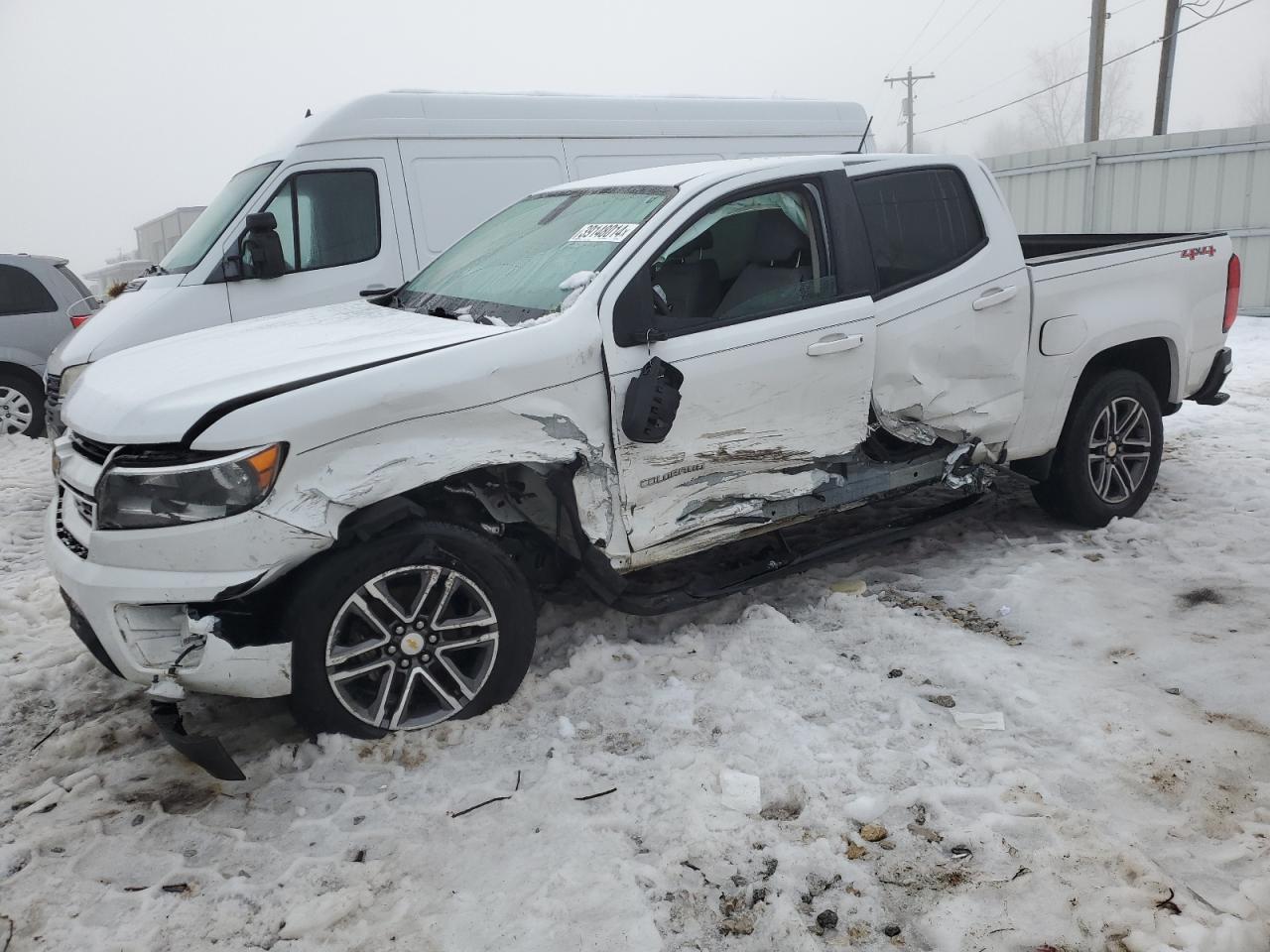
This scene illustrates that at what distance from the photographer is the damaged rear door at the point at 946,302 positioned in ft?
13.7

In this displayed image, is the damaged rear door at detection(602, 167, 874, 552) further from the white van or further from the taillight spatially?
the white van

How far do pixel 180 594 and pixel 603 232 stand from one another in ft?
6.71

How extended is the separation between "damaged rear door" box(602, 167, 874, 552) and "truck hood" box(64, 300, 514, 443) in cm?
60

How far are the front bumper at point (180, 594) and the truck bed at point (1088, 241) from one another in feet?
13.6

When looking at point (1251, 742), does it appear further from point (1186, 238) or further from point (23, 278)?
point (23, 278)

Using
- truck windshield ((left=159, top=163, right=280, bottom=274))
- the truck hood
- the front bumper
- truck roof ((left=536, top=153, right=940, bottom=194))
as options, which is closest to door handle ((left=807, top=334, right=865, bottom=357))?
truck roof ((left=536, top=153, right=940, bottom=194))

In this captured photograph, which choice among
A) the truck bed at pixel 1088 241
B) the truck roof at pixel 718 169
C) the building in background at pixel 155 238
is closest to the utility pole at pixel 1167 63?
the truck bed at pixel 1088 241

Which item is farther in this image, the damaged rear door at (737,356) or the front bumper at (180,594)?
the damaged rear door at (737,356)

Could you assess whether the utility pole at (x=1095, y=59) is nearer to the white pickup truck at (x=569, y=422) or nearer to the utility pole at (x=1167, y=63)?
the utility pole at (x=1167, y=63)

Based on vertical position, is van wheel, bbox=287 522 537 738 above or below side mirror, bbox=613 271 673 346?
below

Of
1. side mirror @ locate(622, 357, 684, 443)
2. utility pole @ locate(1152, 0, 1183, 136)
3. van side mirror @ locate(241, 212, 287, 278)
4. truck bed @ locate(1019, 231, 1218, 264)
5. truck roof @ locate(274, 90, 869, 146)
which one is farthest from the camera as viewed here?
utility pole @ locate(1152, 0, 1183, 136)

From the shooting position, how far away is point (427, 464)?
320 centimetres

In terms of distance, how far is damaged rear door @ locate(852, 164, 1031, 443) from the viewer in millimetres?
4168

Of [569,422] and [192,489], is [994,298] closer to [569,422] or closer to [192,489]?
[569,422]
